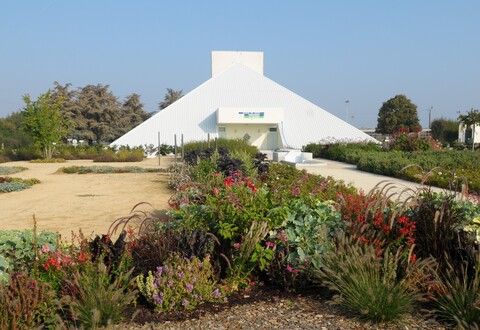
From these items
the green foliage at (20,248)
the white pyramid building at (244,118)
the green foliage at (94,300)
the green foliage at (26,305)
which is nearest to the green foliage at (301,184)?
the green foliage at (94,300)

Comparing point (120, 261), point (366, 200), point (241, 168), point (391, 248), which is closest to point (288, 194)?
point (366, 200)

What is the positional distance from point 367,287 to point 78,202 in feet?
27.1

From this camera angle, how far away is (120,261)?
12.4 feet

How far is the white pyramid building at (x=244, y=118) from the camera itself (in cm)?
3772

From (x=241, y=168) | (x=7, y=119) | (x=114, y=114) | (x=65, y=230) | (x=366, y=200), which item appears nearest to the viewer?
(x=366, y=200)

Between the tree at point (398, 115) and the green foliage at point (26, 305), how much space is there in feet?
183

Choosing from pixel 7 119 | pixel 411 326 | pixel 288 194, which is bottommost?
pixel 411 326

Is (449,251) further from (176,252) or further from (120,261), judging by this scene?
(120,261)

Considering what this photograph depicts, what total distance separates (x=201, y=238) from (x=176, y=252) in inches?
9.3

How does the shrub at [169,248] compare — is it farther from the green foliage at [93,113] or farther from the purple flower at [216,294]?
the green foliage at [93,113]

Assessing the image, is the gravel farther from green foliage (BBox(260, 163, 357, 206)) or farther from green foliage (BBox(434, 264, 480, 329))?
green foliage (BBox(260, 163, 357, 206))

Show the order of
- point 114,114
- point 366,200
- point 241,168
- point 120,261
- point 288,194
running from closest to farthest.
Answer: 1. point 120,261
2. point 366,200
3. point 288,194
4. point 241,168
5. point 114,114

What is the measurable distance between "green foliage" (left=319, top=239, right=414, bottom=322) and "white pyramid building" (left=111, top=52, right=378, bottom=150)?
107 ft

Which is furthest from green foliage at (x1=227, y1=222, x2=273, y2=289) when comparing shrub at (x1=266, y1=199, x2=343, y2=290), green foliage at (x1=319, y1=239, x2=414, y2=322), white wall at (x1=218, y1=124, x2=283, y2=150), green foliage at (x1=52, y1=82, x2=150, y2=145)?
green foliage at (x1=52, y1=82, x2=150, y2=145)
